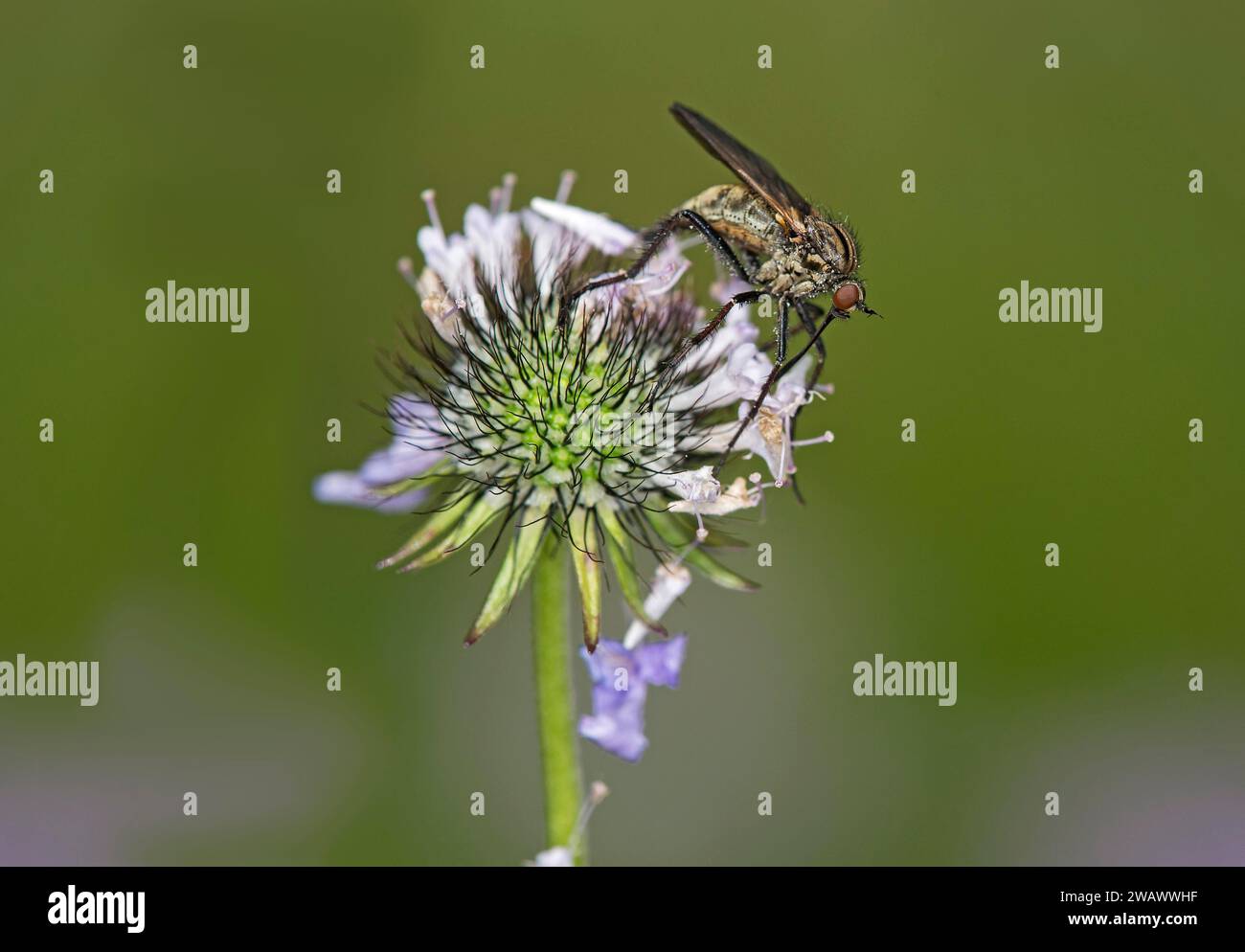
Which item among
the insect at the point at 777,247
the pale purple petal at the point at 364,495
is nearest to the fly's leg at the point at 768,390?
the insect at the point at 777,247

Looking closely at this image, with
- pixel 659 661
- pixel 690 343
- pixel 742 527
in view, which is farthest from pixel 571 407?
pixel 742 527

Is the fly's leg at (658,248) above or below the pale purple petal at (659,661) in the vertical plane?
above

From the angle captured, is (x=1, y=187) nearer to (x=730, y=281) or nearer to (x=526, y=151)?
(x=526, y=151)

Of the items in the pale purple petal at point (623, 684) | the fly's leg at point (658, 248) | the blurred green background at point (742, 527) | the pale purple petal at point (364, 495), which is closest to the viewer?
the pale purple petal at point (623, 684)

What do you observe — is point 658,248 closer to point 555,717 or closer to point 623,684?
point 623,684

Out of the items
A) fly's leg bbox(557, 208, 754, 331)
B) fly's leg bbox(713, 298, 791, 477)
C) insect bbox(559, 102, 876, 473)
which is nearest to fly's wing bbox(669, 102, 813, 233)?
insect bbox(559, 102, 876, 473)

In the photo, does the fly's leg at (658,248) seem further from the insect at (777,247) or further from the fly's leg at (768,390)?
the fly's leg at (768,390)
